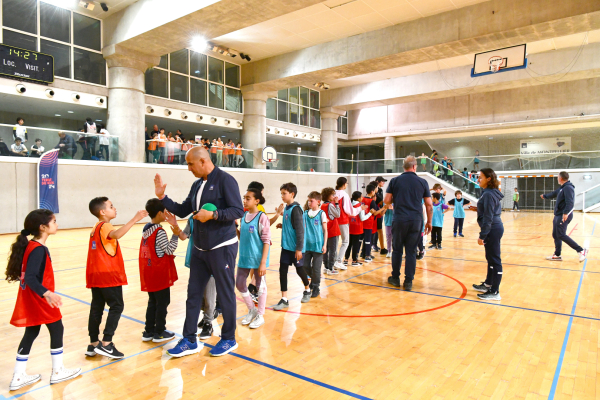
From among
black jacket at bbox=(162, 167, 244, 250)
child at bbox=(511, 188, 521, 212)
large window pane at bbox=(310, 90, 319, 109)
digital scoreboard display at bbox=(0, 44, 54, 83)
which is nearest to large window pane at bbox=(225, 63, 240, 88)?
large window pane at bbox=(310, 90, 319, 109)

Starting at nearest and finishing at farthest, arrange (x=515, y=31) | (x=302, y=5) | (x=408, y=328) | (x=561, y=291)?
(x=408, y=328)
(x=561, y=291)
(x=302, y=5)
(x=515, y=31)

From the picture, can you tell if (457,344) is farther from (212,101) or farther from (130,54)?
(212,101)

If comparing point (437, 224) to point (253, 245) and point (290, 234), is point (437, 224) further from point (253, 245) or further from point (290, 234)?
point (253, 245)

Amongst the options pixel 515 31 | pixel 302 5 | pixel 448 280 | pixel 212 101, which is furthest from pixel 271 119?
pixel 448 280

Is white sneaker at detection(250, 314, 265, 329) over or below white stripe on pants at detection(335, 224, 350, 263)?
below

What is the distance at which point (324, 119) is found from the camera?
2811 centimetres

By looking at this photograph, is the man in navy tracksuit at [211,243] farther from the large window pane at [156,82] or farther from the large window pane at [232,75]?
the large window pane at [232,75]

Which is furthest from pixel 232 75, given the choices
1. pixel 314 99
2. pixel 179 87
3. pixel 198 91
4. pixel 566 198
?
pixel 566 198

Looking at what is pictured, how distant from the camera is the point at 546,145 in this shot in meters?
29.4

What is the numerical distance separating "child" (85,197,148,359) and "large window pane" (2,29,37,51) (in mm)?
14351

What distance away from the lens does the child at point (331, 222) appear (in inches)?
247

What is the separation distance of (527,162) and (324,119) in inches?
554

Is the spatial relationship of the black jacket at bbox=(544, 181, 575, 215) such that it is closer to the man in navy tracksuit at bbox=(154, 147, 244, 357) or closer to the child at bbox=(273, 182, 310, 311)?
the child at bbox=(273, 182, 310, 311)

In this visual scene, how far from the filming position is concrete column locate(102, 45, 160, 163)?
15555mm
